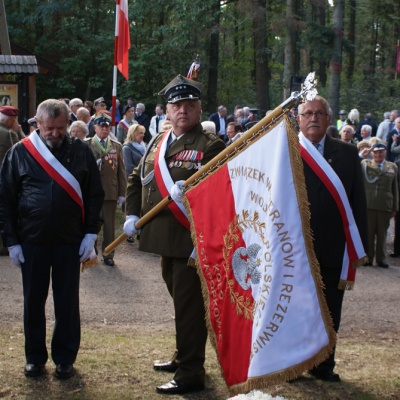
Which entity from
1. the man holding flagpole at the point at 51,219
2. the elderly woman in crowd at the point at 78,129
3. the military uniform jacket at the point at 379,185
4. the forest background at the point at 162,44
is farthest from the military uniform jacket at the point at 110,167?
the forest background at the point at 162,44

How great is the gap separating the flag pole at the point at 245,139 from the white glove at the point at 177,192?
4 cm

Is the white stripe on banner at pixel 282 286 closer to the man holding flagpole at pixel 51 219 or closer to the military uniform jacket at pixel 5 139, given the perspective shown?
the man holding flagpole at pixel 51 219

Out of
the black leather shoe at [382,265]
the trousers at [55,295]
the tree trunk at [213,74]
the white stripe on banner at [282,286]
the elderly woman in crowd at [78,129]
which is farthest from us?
the tree trunk at [213,74]

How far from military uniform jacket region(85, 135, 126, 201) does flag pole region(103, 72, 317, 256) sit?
4.90 m

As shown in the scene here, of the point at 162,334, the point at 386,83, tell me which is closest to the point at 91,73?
the point at 386,83

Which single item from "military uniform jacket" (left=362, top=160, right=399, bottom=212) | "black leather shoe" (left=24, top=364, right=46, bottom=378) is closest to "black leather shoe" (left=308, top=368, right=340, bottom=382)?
"black leather shoe" (left=24, top=364, right=46, bottom=378)

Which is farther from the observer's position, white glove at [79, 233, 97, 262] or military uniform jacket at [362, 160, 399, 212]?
military uniform jacket at [362, 160, 399, 212]

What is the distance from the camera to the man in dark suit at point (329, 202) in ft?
18.3

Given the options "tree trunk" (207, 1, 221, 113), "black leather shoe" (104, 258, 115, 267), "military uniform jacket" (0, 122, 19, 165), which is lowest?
"black leather shoe" (104, 258, 115, 267)

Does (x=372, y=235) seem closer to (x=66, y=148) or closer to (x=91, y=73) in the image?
(x=66, y=148)

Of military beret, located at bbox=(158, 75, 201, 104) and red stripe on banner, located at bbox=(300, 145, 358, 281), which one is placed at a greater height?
military beret, located at bbox=(158, 75, 201, 104)

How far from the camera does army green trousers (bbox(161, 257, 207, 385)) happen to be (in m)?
5.37

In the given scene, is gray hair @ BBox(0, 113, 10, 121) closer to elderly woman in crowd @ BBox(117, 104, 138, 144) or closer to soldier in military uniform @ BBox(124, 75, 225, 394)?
soldier in military uniform @ BBox(124, 75, 225, 394)

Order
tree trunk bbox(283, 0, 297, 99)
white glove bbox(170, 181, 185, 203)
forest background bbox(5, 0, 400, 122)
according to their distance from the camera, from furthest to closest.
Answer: forest background bbox(5, 0, 400, 122) < tree trunk bbox(283, 0, 297, 99) < white glove bbox(170, 181, 185, 203)
